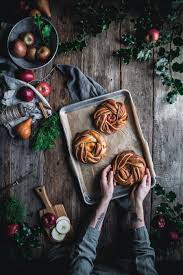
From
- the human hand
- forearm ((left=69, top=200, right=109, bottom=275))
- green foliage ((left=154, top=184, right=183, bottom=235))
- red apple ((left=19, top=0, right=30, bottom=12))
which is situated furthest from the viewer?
green foliage ((left=154, top=184, right=183, bottom=235))

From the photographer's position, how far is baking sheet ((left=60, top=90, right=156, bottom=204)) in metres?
3.86

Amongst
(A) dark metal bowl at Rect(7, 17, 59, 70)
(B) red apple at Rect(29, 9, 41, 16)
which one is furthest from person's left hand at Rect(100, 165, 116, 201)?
(B) red apple at Rect(29, 9, 41, 16)

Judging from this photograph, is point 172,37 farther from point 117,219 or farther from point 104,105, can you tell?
point 117,219

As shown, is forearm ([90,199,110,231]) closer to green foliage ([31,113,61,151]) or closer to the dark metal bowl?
green foliage ([31,113,61,151])

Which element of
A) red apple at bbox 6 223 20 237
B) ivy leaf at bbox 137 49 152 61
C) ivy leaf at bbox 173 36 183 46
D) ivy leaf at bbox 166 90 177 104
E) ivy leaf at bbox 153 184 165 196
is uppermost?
ivy leaf at bbox 173 36 183 46

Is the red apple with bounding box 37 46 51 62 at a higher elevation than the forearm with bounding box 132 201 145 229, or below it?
higher

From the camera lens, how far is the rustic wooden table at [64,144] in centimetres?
389

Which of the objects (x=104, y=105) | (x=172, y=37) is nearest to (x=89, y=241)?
(x=104, y=105)

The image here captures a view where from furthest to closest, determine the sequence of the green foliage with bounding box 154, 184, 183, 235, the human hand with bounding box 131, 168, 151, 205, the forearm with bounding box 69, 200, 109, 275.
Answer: the green foliage with bounding box 154, 184, 183, 235 → the human hand with bounding box 131, 168, 151, 205 → the forearm with bounding box 69, 200, 109, 275

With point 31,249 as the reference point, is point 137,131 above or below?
above

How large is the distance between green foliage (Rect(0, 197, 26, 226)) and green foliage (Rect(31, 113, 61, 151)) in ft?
2.04

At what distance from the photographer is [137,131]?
12.8 ft

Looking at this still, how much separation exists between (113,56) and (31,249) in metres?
2.21

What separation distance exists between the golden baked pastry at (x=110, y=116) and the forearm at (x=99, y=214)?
74 centimetres
